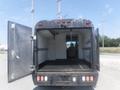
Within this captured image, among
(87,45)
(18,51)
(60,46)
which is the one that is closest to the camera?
(18,51)

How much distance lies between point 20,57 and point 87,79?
7.66ft

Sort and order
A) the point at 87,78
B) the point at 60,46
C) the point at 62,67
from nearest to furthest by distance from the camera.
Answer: the point at 87,78
the point at 62,67
the point at 60,46

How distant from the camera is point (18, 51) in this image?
872 cm

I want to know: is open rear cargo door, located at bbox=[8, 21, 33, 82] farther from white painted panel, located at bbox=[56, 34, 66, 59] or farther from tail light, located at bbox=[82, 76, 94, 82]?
white painted panel, located at bbox=[56, 34, 66, 59]

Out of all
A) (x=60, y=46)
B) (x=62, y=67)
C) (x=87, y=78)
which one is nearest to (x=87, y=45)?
(x=62, y=67)

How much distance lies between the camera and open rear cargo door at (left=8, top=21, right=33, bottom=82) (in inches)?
321

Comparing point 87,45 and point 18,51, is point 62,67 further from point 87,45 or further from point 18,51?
point 18,51

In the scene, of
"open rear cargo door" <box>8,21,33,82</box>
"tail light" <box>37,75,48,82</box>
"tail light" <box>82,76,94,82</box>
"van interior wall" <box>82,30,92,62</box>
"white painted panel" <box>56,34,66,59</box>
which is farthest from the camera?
"white painted panel" <box>56,34,66,59</box>

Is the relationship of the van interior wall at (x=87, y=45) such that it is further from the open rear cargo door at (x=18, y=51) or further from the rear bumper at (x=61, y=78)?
the open rear cargo door at (x=18, y=51)

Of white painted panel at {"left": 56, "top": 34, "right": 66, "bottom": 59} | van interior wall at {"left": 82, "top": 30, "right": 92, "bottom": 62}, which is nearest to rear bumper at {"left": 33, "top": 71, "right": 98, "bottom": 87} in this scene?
van interior wall at {"left": 82, "top": 30, "right": 92, "bottom": 62}

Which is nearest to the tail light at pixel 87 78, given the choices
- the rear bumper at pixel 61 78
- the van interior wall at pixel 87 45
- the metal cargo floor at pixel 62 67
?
the rear bumper at pixel 61 78

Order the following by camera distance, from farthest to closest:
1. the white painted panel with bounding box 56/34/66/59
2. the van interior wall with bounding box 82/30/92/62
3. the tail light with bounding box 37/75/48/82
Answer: the white painted panel with bounding box 56/34/66/59 → the van interior wall with bounding box 82/30/92/62 → the tail light with bounding box 37/75/48/82

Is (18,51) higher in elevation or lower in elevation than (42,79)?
higher

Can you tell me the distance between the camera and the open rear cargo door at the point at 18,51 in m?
8.16
